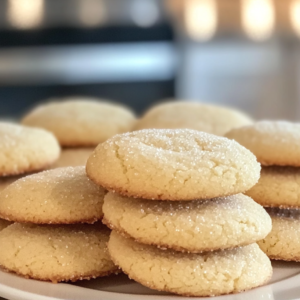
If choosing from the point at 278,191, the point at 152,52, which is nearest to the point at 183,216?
the point at 278,191

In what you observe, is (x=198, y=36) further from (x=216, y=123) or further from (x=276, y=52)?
(x=216, y=123)

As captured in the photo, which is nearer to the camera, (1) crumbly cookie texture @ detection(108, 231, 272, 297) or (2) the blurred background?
(1) crumbly cookie texture @ detection(108, 231, 272, 297)

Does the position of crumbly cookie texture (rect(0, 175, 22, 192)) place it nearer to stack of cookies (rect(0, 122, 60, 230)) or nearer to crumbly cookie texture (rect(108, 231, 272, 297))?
stack of cookies (rect(0, 122, 60, 230))

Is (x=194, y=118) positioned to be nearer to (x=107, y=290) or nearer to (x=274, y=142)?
(x=274, y=142)

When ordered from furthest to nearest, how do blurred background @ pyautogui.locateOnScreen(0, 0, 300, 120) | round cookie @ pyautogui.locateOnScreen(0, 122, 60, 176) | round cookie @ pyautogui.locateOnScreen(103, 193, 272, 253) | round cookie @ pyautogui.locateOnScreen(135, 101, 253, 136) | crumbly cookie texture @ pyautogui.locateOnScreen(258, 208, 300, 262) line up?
blurred background @ pyautogui.locateOnScreen(0, 0, 300, 120) < round cookie @ pyautogui.locateOnScreen(135, 101, 253, 136) < round cookie @ pyautogui.locateOnScreen(0, 122, 60, 176) < crumbly cookie texture @ pyautogui.locateOnScreen(258, 208, 300, 262) < round cookie @ pyautogui.locateOnScreen(103, 193, 272, 253)

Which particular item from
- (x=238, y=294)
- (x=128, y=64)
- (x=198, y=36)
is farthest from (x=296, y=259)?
(x=198, y=36)

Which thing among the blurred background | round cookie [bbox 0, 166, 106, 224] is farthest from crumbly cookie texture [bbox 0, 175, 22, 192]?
the blurred background
